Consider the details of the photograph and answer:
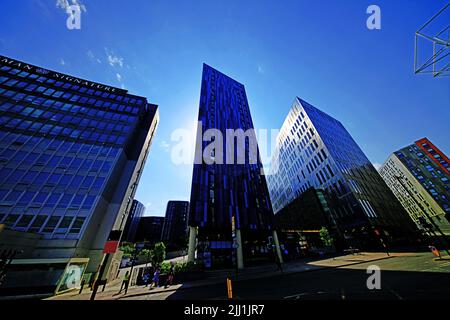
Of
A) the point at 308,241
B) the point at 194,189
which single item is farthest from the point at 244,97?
the point at 308,241

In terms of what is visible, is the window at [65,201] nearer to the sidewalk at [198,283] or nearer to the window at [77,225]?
the window at [77,225]

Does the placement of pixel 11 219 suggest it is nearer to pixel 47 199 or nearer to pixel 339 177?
pixel 47 199

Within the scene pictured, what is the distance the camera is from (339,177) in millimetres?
40875

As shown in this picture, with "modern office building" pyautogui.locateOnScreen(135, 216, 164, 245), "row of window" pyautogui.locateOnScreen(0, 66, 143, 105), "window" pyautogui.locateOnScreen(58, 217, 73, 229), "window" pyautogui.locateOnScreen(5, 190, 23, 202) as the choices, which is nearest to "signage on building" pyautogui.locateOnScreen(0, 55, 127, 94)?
"row of window" pyautogui.locateOnScreen(0, 66, 143, 105)

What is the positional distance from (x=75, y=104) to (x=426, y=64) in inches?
1880

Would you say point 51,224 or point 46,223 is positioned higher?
point 46,223

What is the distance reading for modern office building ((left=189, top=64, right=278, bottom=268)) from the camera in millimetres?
26234

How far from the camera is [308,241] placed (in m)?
38.7

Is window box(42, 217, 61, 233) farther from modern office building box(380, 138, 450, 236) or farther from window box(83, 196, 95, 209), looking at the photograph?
modern office building box(380, 138, 450, 236)

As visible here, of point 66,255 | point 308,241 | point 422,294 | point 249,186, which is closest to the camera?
point 422,294

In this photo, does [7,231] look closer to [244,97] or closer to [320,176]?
[244,97]

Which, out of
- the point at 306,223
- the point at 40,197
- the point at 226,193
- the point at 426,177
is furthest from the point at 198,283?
the point at 426,177

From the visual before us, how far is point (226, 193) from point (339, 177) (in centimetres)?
3134
